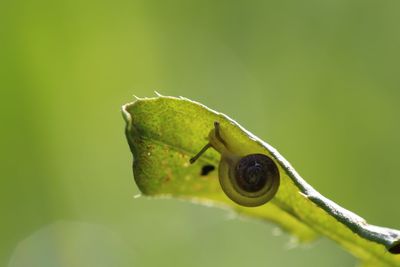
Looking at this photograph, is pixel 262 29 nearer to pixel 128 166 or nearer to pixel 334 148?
pixel 334 148

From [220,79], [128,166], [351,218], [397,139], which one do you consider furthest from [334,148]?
[351,218]

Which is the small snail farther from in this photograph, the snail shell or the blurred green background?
the blurred green background

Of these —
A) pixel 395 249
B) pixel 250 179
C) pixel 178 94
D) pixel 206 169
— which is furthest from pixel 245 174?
pixel 178 94

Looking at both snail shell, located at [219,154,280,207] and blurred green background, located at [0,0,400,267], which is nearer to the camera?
snail shell, located at [219,154,280,207]

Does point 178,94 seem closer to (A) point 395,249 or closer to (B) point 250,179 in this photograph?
(B) point 250,179

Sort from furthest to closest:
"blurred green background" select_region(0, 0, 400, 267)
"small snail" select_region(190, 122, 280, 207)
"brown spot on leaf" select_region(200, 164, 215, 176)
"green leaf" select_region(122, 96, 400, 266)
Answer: "blurred green background" select_region(0, 0, 400, 267) → "brown spot on leaf" select_region(200, 164, 215, 176) → "small snail" select_region(190, 122, 280, 207) → "green leaf" select_region(122, 96, 400, 266)

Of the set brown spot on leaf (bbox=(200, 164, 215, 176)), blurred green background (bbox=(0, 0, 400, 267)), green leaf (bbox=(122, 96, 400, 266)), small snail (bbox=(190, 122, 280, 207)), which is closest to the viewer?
green leaf (bbox=(122, 96, 400, 266))

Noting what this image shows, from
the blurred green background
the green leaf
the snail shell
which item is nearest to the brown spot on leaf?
the green leaf
